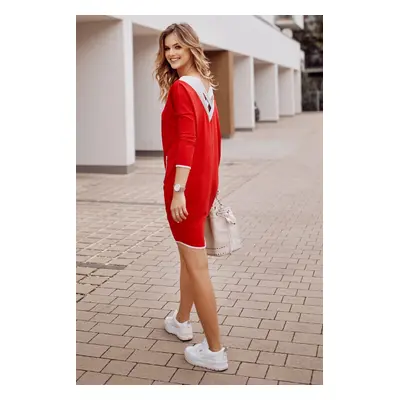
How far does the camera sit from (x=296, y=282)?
4867 mm

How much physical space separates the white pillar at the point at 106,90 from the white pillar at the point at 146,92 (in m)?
2.11

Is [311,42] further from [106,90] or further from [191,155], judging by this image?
[191,155]

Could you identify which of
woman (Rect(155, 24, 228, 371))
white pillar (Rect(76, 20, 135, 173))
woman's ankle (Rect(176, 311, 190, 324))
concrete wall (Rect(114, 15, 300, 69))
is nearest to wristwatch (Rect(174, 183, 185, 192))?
woman (Rect(155, 24, 228, 371))

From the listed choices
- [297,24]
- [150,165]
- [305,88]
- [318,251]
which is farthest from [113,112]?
[305,88]

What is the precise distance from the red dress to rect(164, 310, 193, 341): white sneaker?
26.6 inches

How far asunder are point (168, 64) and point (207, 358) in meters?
1.51

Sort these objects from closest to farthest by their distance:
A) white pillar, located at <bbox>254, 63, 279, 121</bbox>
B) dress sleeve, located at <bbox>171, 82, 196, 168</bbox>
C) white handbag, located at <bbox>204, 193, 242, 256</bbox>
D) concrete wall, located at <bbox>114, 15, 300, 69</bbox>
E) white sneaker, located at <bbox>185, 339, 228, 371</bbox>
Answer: dress sleeve, located at <bbox>171, 82, 196, 168</bbox> → white sneaker, located at <bbox>185, 339, 228, 371</bbox> → white handbag, located at <bbox>204, 193, 242, 256</bbox> → concrete wall, located at <bbox>114, 15, 300, 69</bbox> → white pillar, located at <bbox>254, 63, 279, 121</bbox>

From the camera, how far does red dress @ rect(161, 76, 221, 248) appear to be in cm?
307

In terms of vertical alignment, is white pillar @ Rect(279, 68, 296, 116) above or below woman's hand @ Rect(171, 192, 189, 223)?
above

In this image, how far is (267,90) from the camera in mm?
29766

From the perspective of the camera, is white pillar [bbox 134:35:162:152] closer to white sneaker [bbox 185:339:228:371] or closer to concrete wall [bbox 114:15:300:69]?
concrete wall [bbox 114:15:300:69]

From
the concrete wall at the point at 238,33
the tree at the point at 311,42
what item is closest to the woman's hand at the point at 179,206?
the concrete wall at the point at 238,33

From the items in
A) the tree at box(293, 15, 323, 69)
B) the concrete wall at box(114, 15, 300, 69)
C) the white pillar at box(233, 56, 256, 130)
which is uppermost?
the tree at box(293, 15, 323, 69)
